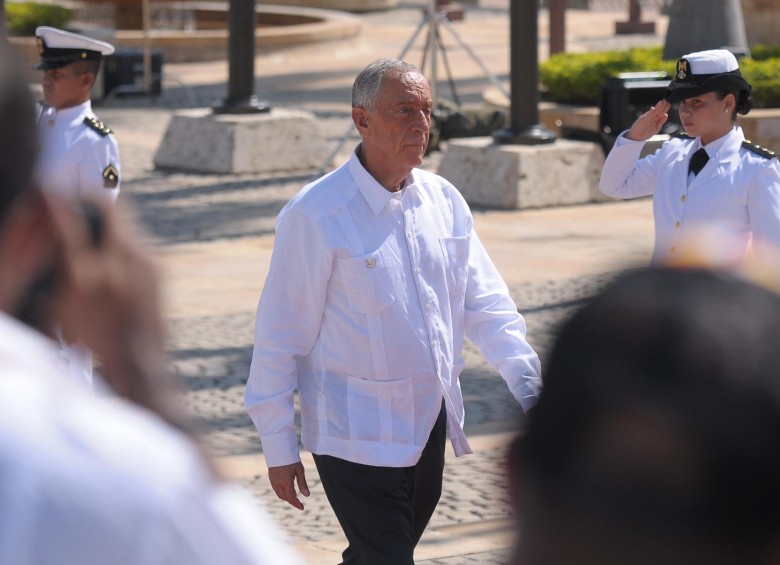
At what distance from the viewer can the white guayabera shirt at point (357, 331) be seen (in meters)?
4.09

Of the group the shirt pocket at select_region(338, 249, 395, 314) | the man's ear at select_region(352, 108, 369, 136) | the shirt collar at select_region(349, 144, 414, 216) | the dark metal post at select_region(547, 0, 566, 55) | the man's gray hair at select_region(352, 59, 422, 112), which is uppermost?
the dark metal post at select_region(547, 0, 566, 55)

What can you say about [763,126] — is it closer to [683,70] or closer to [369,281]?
[683,70]

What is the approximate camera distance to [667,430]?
131 centimetres

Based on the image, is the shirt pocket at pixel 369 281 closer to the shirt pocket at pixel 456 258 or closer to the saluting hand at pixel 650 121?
the shirt pocket at pixel 456 258

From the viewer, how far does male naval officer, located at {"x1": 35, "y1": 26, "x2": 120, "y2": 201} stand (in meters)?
5.97

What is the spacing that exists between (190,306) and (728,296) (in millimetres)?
8562

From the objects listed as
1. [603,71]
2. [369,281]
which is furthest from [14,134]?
[603,71]

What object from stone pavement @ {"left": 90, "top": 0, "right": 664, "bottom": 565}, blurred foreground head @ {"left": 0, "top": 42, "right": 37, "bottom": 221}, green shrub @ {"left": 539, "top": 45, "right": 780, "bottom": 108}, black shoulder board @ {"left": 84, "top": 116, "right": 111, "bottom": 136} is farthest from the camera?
green shrub @ {"left": 539, "top": 45, "right": 780, "bottom": 108}

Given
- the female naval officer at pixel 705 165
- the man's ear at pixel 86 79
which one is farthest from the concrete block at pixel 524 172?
the female naval officer at pixel 705 165

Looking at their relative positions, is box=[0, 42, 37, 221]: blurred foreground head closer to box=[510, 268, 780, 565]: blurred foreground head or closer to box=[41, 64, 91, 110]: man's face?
box=[510, 268, 780, 565]: blurred foreground head

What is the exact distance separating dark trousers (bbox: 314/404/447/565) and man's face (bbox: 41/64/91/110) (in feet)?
8.66

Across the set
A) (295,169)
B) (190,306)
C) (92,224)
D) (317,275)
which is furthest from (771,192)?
(295,169)

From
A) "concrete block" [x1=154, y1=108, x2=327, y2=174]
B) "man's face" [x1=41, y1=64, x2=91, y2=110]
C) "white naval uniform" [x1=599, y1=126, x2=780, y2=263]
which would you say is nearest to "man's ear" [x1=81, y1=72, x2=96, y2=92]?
"man's face" [x1=41, y1=64, x2=91, y2=110]

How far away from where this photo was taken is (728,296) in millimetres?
1358
